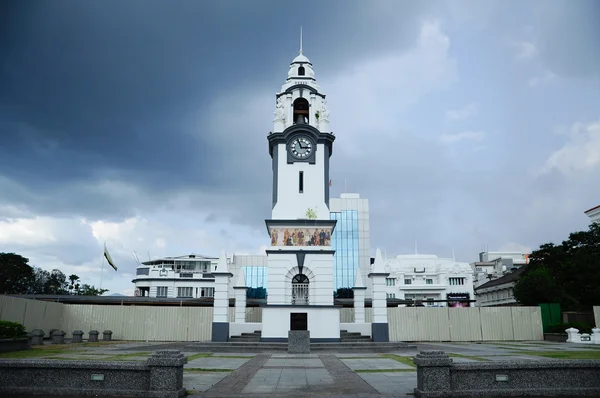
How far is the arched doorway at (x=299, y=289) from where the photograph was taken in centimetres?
3011

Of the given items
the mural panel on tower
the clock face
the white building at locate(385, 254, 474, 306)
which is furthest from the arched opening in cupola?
Answer: the white building at locate(385, 254, 474, 306)

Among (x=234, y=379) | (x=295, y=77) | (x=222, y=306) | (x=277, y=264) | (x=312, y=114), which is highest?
(x=295, y=77)

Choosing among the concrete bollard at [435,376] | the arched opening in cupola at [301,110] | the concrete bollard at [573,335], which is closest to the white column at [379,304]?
the arched opening in cupola at [301,110]

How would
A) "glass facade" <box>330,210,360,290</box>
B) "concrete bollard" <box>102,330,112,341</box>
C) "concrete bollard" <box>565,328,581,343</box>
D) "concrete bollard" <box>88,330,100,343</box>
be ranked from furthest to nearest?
"glass facade" <box>330,210,360,290</box> < "concrete bollard" <box>102,330,112,341</box> < "concrete bollard" <box>88,330,100,343</box> < "concrete bollard" <box>565,328,581,343</box>

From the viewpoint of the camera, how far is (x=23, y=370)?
11.1m

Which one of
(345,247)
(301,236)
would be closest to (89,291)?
(345,247)

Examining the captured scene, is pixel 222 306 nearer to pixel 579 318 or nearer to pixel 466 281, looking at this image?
pixel 579 318

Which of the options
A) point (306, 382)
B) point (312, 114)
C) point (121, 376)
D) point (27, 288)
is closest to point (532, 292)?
point (312, 114)

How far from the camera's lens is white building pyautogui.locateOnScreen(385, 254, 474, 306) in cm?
8625

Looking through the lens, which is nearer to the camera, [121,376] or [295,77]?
[121,376]

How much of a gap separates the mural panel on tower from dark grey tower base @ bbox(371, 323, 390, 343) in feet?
18.7

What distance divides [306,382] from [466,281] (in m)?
79.6

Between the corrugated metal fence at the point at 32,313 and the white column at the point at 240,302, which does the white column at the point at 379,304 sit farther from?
the corrugated metal fence at the point at 32,313

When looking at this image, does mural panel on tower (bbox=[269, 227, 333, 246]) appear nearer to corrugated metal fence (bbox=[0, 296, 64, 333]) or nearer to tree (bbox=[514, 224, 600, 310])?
corrugated metal fence (bbox=[0, 296, 64, 333])
